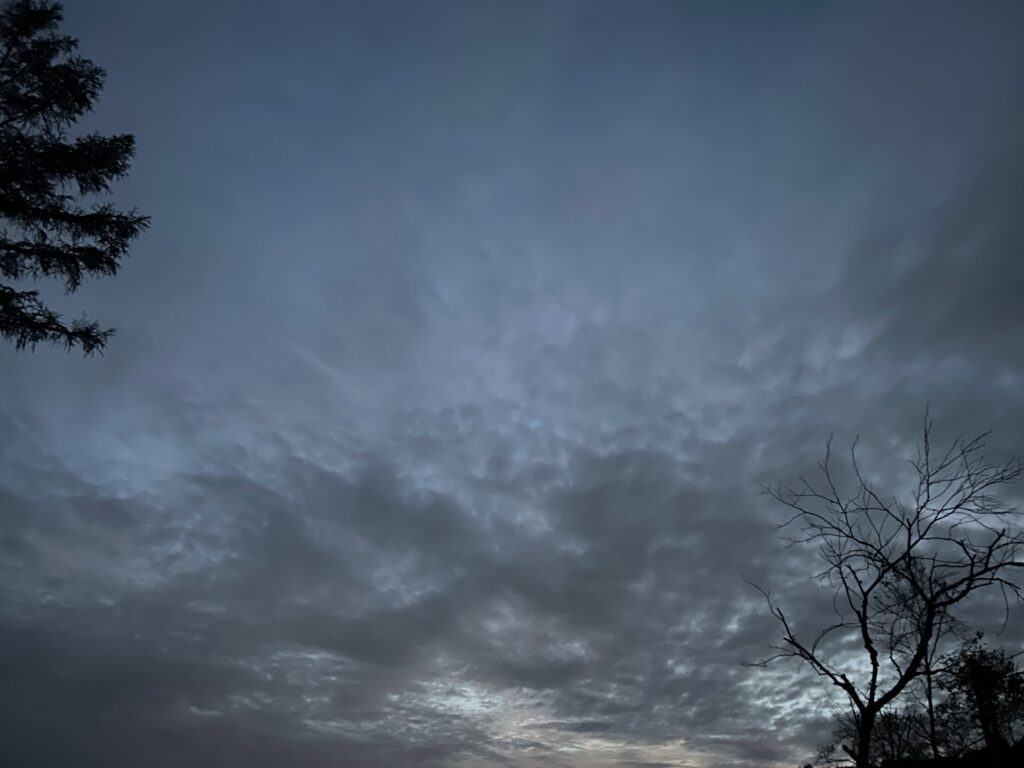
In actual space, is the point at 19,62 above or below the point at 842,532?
above

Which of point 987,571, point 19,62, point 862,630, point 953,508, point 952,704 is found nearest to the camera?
point 987,571

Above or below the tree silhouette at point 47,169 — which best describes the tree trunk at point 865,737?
below

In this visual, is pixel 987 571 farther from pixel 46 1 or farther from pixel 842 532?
pixel 46 1

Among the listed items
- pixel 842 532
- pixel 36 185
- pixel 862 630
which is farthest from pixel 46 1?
pixel 862 630

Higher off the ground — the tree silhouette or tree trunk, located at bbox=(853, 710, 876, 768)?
the tree silhouette

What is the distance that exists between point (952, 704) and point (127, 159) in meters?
39.1

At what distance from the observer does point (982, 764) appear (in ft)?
25.8

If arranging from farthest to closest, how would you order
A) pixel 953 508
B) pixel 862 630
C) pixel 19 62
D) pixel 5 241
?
pixel 19 62
pixel 5 241
pixel 862 630
pixel 953 508

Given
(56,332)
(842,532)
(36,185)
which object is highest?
(36,185)

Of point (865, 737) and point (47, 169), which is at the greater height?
point (47, 169)

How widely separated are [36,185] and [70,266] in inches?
75.3

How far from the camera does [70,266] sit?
13719 mm

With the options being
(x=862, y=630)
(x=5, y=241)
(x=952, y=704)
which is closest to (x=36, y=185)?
(x=5, y=241)

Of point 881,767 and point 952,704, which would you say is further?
point 952,704
